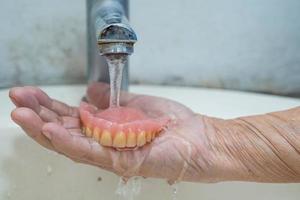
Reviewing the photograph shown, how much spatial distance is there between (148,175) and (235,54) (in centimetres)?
30

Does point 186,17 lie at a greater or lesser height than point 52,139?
greater

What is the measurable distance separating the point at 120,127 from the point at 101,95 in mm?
130

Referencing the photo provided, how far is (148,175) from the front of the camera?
18.9 inches

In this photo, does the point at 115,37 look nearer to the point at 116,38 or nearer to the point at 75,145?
the point at 116,38

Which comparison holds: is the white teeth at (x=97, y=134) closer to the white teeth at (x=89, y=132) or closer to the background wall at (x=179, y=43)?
the white teeth at (x=89, y=132)

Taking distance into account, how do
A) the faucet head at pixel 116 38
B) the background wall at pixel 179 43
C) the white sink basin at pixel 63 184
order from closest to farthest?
the faucet head at pixel 116 38
the white sink basin at pixel 63 184
the background wall at pixel 179 43

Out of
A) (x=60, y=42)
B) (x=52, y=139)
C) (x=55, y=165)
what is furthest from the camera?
(x=60, y=42)

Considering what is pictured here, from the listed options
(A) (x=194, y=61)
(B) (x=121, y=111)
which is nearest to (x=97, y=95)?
(B) (x=121, y=111)

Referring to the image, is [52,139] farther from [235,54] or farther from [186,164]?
[235,54]

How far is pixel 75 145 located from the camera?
0.44 metres

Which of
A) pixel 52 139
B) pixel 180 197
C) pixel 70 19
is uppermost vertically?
pixel 70 19

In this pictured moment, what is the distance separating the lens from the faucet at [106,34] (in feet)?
1.27

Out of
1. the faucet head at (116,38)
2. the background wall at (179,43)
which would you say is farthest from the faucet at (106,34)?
the background wall at (179,43)

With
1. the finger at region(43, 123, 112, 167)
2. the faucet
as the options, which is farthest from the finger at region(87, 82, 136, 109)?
the finger at region(43, 123, 112, 167)
